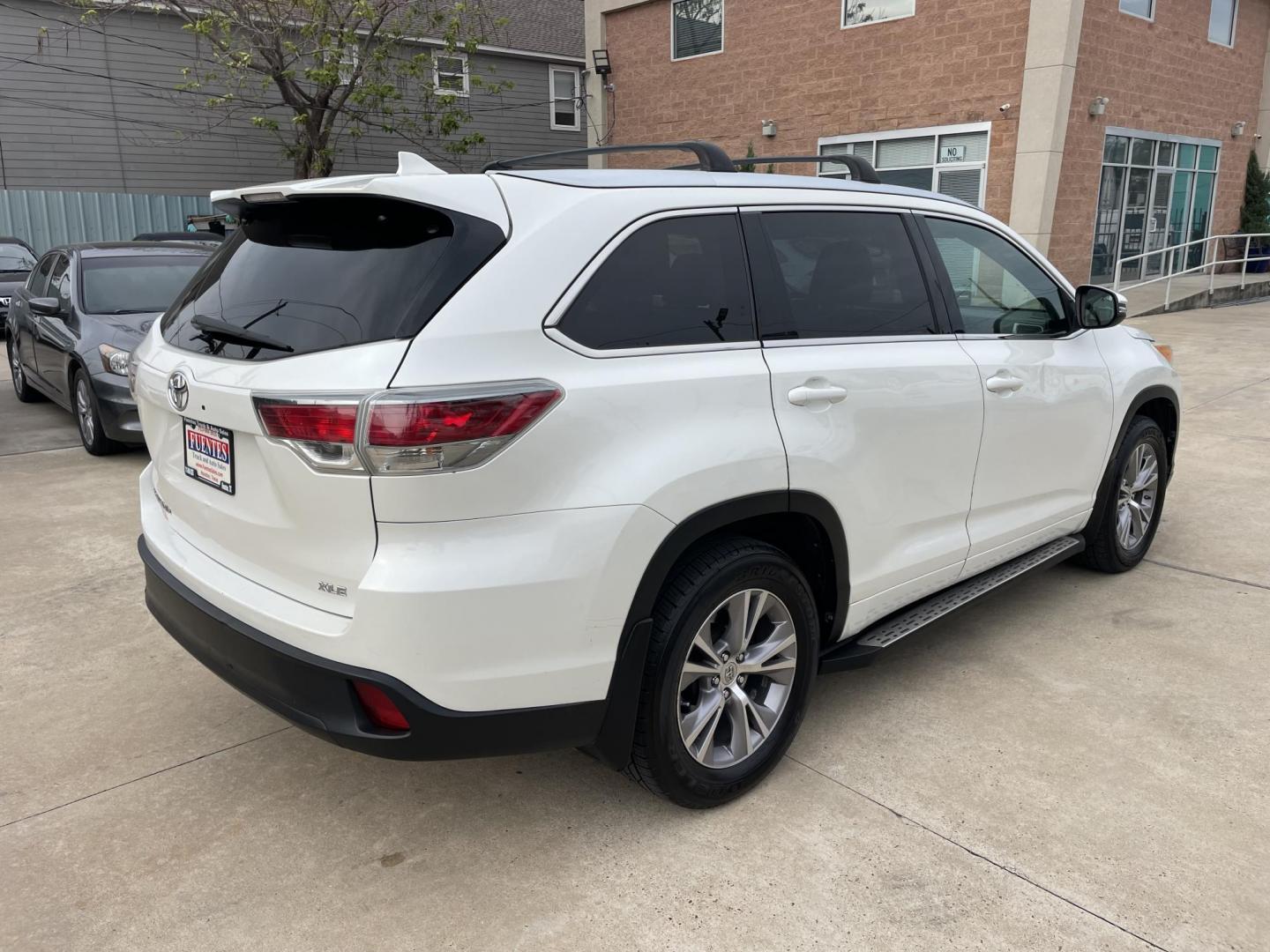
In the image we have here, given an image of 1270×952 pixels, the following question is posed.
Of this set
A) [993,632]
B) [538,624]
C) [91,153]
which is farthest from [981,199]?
[91,153]

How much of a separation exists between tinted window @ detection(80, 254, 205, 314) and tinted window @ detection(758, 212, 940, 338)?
605cm

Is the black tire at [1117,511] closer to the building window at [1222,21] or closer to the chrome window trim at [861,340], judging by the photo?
the chrome window trim at [861,340]

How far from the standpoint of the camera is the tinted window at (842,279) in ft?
9.71

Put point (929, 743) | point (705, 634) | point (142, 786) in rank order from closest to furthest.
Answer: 1. point (705, 634)
2. point (142, 786)
3. point (929, 743)

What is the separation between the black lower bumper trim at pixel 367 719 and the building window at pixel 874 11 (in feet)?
53.2

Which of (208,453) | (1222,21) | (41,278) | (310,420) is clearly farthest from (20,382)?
(1222,21)

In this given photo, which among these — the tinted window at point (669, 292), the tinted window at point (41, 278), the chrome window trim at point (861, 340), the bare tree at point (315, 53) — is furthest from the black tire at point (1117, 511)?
the bare tree at point (315, 53)

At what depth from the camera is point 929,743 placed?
128 inches

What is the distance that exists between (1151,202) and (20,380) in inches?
692

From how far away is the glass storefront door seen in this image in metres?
16.4

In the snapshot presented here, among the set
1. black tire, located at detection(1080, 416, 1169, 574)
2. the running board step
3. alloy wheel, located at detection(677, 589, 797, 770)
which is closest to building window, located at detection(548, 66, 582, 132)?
black tire, located at detection(1080, 416, 1169, 574)

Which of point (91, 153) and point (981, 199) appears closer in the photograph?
point (981, 199)

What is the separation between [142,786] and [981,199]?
15.3 metres

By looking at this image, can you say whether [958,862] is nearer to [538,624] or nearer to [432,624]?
[538,624]
